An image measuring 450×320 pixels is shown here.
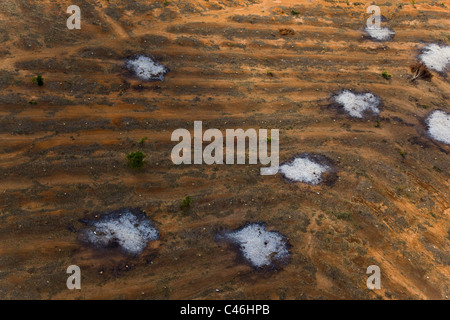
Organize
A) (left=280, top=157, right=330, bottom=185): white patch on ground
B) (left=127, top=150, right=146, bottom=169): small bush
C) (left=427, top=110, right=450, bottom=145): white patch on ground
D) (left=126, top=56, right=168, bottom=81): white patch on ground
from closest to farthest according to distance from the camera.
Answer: (left=127, top=150, right=146, bottom=169): small bush
(left=280, top=157, right=330, bottom=185): white patch on ground
(left=427, top=110, right=450, bottom=145): white patch on ground
(left=126, top=56, right=168, bottom=81): white patch on ground

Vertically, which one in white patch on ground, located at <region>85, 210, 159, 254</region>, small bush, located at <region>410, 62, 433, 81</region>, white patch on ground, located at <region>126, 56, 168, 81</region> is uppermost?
small bush, located at <region>410, 62, 433, 81</region>

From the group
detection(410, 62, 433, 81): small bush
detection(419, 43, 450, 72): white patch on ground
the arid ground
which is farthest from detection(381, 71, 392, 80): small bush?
detection(419, 43, 450, 72): white patch on ground

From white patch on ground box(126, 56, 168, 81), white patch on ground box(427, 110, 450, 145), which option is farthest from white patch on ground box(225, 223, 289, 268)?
white patch on ground box(427, 110, 450, 145)

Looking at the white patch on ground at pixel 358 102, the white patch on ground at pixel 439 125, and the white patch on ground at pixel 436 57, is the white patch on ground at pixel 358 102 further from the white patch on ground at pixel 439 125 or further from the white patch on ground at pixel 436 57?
the white patch on ground at pixel 436 57

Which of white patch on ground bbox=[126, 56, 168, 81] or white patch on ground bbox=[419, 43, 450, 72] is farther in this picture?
white patch on ground bbox=[419, 43, 450, 72]

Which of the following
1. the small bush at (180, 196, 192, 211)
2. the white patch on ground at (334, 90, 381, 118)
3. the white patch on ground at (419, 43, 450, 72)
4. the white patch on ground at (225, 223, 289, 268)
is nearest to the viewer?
the white patch on ground at (225, 223, 289, 268)

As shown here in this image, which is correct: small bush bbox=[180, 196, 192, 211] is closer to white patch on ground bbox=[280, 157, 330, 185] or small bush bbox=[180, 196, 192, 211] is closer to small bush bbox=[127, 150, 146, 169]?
small bush bbox=[127, 150, 146, 169]

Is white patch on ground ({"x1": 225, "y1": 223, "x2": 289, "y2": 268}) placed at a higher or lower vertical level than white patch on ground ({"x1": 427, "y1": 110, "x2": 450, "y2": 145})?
lower

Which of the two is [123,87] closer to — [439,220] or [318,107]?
[318,107]
